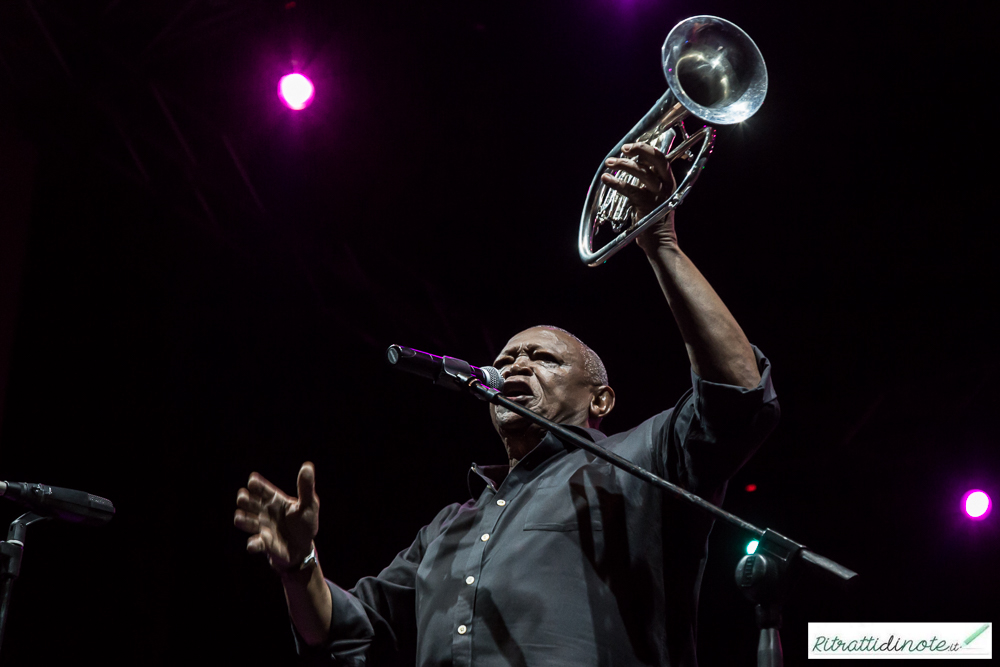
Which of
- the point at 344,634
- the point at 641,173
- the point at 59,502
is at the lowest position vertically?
the point at 344,634

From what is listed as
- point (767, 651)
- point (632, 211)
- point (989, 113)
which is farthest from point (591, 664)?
point (989, 113)

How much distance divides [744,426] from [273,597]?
3657 mm

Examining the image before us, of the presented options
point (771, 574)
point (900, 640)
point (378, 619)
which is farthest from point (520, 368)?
point (900, 640)

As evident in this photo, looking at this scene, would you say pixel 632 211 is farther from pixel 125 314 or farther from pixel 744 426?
pixel 125 314

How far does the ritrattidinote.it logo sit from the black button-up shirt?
10.8 ft

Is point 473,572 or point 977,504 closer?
point 473,572

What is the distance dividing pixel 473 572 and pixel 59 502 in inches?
51.3

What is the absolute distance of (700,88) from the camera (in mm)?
2543

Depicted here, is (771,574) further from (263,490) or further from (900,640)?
(900,640)

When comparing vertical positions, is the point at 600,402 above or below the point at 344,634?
above

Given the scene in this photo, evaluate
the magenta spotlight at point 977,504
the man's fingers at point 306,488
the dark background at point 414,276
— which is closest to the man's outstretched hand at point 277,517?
the man's fingers at point 306,488

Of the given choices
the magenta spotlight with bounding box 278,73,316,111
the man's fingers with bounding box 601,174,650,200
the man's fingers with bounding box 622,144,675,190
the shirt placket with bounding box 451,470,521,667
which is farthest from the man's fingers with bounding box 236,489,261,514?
the magenta spotlight with bounding box 278,73,316,111

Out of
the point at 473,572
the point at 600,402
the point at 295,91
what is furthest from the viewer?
the point at 295,91

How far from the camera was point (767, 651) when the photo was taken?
64.8 inches
